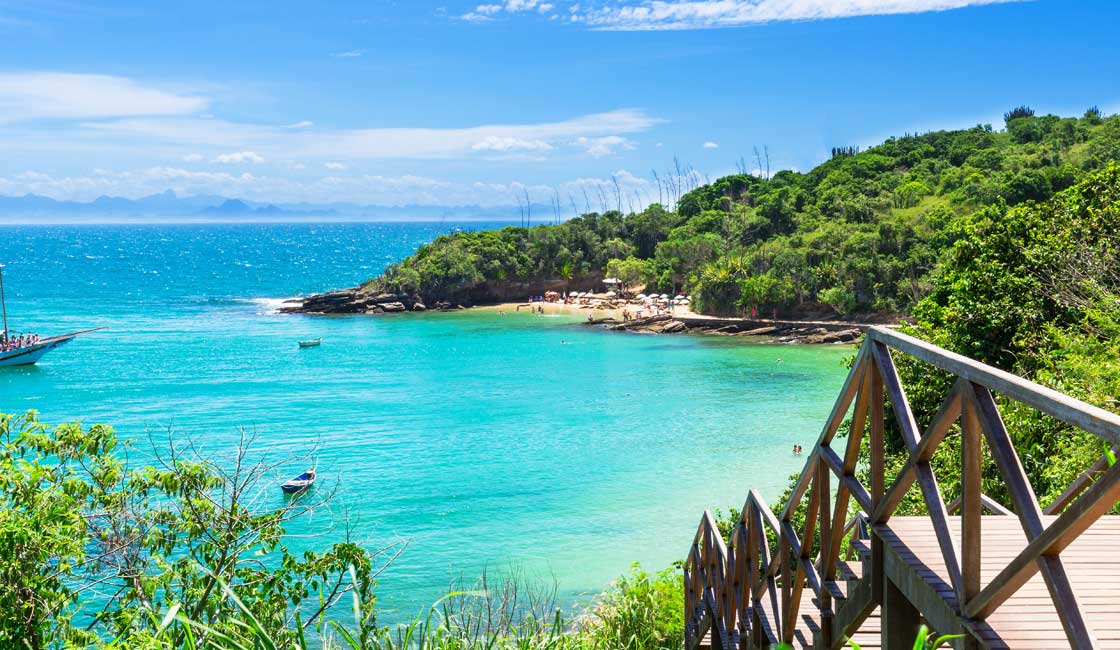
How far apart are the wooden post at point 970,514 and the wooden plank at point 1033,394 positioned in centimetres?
16

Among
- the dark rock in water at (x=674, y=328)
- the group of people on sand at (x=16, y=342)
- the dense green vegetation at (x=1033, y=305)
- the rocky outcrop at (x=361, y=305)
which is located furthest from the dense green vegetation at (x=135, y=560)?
the rocky outcrop at (x=361, y=305)

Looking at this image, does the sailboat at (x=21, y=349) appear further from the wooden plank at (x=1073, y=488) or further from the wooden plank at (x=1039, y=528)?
the wooden plank at (x=1039, y=528)

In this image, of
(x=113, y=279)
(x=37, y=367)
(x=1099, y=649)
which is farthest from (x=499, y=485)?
(x=113, y=279)

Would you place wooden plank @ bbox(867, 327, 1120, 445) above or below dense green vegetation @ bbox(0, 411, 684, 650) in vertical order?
above

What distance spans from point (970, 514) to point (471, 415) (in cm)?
3544

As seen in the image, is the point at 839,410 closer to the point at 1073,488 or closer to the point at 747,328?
the point at 1073,488

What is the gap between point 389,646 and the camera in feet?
15.2

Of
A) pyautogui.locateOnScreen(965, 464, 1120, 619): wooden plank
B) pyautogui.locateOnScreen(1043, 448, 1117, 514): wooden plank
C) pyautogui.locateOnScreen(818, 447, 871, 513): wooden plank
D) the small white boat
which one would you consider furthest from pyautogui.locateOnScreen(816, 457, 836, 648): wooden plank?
the small white boat

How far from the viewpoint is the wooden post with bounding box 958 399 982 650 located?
3.22m

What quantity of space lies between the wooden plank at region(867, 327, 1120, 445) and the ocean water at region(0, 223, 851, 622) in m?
7.24

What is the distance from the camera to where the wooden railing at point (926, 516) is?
8.69 feet

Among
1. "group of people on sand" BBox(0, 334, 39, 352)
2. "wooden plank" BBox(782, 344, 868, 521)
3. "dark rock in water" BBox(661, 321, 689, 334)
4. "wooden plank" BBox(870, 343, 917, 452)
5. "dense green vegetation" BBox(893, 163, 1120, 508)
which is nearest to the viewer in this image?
"wooden plank" BBox(870, 343, 917, 452)

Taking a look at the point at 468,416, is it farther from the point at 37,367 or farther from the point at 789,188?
the point at 789,188

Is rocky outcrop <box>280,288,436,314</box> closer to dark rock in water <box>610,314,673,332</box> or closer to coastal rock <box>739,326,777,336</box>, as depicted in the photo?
dark rock in water <box>610,314,673,332</box>
